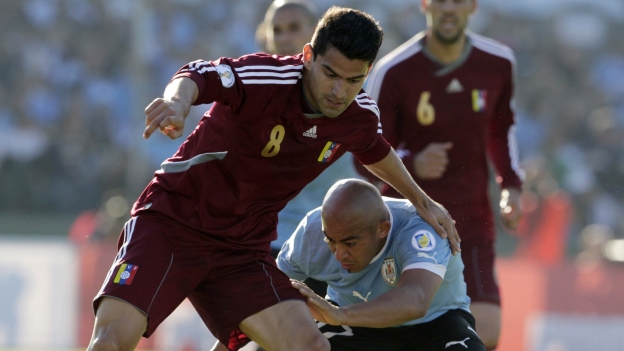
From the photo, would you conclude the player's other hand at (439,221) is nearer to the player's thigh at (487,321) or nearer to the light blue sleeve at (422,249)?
the light blue sleeve at (422,249)

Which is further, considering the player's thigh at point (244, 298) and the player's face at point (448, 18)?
the player's face at point (448, 18)

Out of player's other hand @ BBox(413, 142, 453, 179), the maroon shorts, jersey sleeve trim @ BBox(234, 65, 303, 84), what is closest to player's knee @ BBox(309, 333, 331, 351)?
the maroon shorts

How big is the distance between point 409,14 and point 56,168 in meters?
5.76

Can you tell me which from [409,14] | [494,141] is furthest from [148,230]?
[409,14]

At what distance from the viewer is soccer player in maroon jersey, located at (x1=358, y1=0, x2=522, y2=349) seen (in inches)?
244

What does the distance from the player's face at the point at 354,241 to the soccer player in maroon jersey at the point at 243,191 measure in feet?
0.98

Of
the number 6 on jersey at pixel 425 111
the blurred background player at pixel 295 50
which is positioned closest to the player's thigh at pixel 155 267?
the blurred background player at pixel 295 50

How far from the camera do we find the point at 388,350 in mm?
5215

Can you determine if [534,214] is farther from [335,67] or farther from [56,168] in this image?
[335,67]

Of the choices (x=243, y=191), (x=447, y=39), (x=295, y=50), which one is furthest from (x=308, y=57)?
(x=295, y=50)

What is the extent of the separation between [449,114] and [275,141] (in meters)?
2.03

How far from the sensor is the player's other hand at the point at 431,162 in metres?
5.85

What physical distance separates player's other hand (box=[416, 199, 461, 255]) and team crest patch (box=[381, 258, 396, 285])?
0.94 feet

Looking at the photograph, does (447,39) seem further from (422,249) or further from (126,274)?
(126,274)
